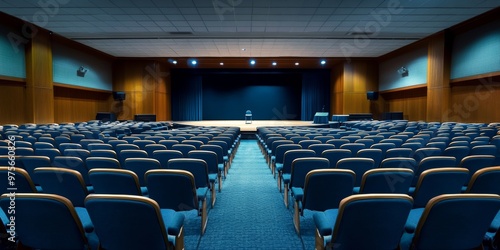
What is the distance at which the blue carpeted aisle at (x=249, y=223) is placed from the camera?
3154 millimetres

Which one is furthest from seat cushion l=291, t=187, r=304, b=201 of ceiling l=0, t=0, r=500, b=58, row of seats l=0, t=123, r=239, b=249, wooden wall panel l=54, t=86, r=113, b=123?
wooden wall panel l=54, t=86, r=113, b=123

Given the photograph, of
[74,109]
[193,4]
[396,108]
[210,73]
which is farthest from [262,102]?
[193,4]

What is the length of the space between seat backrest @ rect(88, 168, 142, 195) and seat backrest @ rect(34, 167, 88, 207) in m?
0.12

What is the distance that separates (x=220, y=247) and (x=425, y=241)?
1.86 meters

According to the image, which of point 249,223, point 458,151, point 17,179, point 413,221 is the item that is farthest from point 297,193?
point 458,151

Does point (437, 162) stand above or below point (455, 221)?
above

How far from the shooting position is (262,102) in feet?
85.2

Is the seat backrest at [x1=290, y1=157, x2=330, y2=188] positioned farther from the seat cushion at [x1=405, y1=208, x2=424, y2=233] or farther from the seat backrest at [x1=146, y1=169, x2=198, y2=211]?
the seat backrest at [x1=146, y1=169, x2=198, y2=211]

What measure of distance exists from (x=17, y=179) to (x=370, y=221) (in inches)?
111

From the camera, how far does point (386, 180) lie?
2836 mm

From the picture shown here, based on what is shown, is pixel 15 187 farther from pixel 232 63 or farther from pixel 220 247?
pixel 232 63

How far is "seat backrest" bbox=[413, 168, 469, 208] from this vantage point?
2.72 m

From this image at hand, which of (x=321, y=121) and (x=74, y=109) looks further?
(x=321, y=121)

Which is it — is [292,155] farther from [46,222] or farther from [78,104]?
[78,104]
